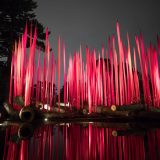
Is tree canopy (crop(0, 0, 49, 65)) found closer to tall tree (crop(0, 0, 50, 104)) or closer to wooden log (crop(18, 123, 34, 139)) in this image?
tall tree (crop(0, 0, 50, 104))

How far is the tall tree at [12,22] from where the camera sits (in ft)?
48.5

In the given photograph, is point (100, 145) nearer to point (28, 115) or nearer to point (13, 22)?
point (28, 115)

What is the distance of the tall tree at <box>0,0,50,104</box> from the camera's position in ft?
48.5

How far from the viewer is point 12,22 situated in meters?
15.3

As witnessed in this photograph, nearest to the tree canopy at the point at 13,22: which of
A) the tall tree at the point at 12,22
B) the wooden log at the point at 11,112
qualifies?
the tall tree at the point at 12,22

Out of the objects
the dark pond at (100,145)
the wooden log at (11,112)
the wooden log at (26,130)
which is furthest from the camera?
the wooden log at (11,112)

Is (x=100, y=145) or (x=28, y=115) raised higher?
(x=28, y=115)

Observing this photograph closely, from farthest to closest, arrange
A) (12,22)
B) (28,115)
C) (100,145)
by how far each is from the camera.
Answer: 1. (12,22)
2. (100,145)
3. (28,115)

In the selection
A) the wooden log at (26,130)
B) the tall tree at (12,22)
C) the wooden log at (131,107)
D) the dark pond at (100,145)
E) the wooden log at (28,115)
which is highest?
the tall tree at (12,22)

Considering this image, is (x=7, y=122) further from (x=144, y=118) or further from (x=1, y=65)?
(x=1, y=65)

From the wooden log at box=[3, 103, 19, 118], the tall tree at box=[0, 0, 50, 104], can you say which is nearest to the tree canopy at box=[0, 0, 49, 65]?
the tall tree at box=[0, 0, 50, 104]

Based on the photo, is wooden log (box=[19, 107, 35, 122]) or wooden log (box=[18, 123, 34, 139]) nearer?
wooden log (box=[18, 123, 34, 139])

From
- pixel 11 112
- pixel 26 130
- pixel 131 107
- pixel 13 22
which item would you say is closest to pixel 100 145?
pixel 131 107

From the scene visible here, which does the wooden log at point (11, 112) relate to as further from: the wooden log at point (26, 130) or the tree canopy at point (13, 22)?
the tree canopy at point (13, 22)
